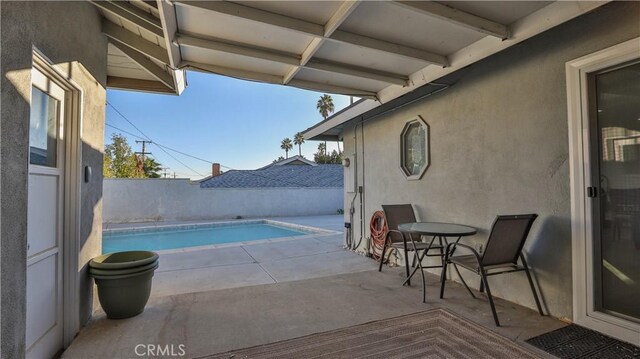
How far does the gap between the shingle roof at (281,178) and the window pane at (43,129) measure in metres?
14.1

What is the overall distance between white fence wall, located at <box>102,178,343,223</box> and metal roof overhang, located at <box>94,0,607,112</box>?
35.5ft

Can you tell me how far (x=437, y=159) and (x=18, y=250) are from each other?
4328mm

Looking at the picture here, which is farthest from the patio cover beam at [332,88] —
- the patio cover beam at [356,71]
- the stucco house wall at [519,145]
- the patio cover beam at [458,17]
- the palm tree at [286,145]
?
the palm tree at [286,145]

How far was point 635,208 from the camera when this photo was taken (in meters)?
2.41

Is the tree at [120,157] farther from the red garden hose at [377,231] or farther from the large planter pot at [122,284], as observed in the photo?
the large planter pot at [122,284]

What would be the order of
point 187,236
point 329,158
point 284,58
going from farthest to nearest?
point 329,158, point 187,236, point 284,58

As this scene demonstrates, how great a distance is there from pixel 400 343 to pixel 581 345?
1.40 metres

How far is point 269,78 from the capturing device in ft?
12.2

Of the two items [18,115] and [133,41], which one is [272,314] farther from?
[133,41]

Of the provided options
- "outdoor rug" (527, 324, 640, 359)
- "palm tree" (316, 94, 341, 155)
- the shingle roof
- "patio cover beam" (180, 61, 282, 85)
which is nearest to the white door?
"patio cover beam" (180, 61, 282, 85)

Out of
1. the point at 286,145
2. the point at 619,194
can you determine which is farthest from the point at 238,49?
the point at 286,145

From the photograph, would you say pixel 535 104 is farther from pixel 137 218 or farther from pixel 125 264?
pixel 137 218

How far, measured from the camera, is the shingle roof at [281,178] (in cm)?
1725

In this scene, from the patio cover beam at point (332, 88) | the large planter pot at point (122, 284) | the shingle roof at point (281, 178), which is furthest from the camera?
the shingle roof at point (281, 178)
